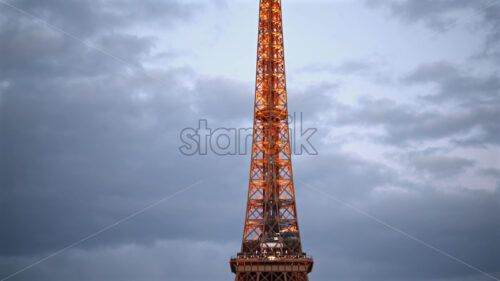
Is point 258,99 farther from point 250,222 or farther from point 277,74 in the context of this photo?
point 250,222

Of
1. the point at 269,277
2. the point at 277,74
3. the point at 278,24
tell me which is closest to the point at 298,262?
the point at 269,277

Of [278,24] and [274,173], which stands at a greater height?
[278,24]

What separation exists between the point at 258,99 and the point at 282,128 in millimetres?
6968

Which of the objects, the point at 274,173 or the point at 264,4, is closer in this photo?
the point at 274,173

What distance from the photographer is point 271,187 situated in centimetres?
10156

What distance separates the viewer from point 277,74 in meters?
107

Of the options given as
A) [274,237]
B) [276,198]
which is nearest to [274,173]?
[276,198]

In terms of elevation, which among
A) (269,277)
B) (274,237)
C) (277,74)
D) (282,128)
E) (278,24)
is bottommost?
(269,277)

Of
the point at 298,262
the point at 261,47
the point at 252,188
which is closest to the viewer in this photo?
the point at 298,262

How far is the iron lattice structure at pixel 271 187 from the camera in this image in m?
94.6

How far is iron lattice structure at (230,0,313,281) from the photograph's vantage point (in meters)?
94.6

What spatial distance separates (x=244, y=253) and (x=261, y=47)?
1514 inches

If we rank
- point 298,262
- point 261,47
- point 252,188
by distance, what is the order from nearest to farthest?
point 298,262 < point 252,188 < point 261,47

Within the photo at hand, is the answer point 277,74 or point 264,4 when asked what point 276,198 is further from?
point 264,4
